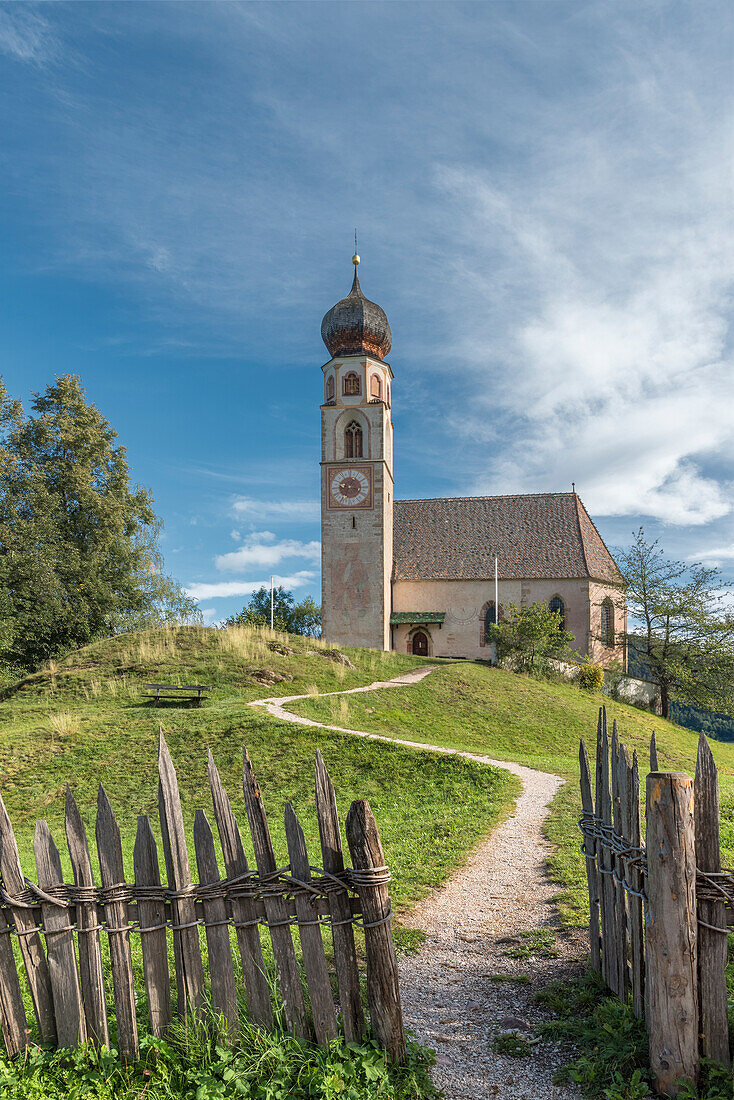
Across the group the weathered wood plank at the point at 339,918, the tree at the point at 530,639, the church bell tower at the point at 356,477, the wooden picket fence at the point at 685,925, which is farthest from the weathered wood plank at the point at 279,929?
the church bell tower at the point at 356,477

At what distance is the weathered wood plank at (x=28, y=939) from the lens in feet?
13.4

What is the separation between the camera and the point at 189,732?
53.4 ft

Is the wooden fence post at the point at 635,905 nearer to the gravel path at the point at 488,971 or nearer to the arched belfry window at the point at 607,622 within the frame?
the gravel path at the point at 488,971

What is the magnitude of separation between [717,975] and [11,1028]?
402 centimetres

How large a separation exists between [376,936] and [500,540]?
38986 mm

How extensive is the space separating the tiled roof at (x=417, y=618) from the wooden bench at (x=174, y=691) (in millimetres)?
20264

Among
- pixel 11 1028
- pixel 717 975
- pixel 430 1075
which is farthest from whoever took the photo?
pixel 11 1028

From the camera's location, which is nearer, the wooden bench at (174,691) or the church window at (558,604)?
the wooden bench at (174,691)

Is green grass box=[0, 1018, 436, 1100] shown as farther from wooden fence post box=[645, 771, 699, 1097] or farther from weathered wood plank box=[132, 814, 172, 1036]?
wooden fence post box=[645, 771, 699, 1097]

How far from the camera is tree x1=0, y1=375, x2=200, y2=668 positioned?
1197 inches

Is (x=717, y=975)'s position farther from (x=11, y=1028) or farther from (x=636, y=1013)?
(x=11, y=1028)

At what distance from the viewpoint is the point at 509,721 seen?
69.9 feet

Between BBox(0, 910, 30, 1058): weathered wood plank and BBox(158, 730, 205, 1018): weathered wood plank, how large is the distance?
3.41 feet

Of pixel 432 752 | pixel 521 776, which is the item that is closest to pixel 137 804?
pixel 432 752
